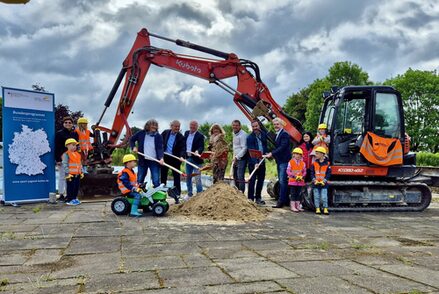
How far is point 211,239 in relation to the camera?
531 cm

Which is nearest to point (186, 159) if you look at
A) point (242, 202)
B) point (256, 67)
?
point (242, 202)

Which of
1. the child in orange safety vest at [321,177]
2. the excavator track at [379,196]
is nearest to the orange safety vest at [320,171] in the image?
the child in orange safety vest at [321,177]

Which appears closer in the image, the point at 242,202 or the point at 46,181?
the point at 242,202

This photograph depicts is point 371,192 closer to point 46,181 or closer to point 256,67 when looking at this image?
point 256,67

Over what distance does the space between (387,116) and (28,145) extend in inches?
295

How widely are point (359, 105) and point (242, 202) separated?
345 centimetres

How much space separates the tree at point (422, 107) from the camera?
37500 millimetres

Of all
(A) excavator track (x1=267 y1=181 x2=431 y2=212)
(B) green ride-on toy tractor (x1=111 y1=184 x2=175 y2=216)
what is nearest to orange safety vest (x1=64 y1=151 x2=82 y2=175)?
(B) green ride-on toy tractor (x1=111 y1=184 x2=175 y2=216)

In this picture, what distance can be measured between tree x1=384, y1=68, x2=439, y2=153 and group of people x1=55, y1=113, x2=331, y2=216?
32300 millimetres

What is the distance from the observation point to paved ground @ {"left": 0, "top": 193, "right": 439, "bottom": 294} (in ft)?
11.0

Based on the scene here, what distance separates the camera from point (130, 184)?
7.10 metres

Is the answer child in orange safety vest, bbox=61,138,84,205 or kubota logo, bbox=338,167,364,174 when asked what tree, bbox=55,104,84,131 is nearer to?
child in orange safety vest, bbox=61,138,84,205

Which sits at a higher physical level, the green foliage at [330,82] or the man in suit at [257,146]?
the green foliage at [330,82]

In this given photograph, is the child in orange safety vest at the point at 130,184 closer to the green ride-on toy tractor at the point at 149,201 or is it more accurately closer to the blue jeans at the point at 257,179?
the green ride-on toy tractor at the point at 149,201
